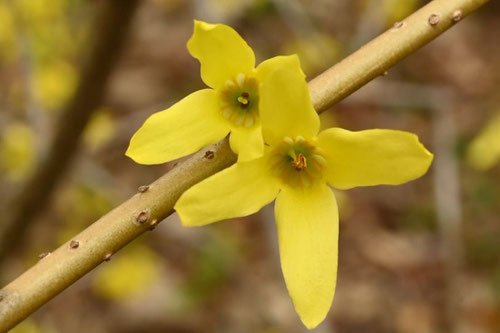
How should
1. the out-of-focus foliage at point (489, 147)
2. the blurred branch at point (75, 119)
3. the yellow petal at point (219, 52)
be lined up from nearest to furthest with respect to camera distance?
the yellow petal at point (219, 52)
the blurred branch at point (75, 119)
the out-of-focus foliage at point (489, 147)

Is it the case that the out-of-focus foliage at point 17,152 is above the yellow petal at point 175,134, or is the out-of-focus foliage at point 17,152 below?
above

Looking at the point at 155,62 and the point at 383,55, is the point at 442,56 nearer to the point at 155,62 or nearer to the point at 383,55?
the point at 155,62

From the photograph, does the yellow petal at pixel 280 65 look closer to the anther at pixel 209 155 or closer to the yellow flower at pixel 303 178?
the yellow flower at pixel 303 178

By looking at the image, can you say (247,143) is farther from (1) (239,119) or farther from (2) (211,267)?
(2) (211,267)

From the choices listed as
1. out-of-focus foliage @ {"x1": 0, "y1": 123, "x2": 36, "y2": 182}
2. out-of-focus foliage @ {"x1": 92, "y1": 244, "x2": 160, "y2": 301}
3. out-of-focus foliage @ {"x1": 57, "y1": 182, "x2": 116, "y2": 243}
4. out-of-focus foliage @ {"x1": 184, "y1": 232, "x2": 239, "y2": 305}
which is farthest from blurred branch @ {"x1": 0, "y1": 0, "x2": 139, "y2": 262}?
out-of-focus foliage @ {"x1": 184, "y1": 232, "x2": 239, "y2": 305}

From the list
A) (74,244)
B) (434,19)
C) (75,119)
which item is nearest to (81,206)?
(75,119)

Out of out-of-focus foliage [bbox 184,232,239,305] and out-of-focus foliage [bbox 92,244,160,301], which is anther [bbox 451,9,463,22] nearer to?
out-of-focus foliage [bbox 184,232,239,305]

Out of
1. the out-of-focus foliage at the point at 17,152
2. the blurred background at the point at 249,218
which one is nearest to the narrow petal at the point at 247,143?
the blurred background at the point at 249,218
